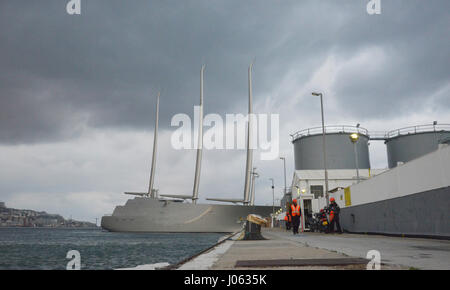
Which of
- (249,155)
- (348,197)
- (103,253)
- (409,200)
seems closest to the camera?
(409,200)

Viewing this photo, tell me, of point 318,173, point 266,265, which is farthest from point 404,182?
point 318,173

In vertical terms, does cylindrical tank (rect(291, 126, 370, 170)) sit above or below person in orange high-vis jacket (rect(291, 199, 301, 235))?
above

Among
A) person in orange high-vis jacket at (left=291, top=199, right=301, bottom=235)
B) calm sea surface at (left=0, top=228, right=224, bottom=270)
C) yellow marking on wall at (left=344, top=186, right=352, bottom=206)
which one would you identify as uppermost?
yellow marking on wall at (left=344, top=186, right=352, bottom=206)

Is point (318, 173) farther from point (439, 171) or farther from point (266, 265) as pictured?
point (266, 265)

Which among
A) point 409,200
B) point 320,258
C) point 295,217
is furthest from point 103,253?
point 320,258

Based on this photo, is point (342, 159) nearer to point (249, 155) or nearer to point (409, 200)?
point (249, 155)

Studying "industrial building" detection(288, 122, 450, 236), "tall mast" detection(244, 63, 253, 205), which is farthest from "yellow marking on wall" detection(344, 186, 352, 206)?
"tall mast" detection(244, 63, 253, 205)

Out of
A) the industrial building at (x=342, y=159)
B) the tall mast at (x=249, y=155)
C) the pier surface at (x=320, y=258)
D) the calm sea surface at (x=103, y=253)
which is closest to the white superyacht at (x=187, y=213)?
the tall mast at (x=249, y=155)

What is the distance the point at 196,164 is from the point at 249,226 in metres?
54.3

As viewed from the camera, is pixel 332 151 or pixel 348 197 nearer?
pixel 348 197

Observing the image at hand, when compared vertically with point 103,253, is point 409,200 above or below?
above

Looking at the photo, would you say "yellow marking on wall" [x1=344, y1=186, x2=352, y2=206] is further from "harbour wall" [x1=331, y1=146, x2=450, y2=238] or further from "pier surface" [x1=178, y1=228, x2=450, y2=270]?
"pier surface" [x1=178, y1=228, x2=450, y2=270]

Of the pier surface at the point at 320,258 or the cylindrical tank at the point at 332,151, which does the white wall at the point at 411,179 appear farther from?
the cylindrical tank at the point at 332,151
